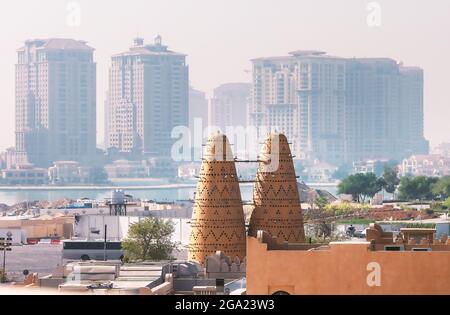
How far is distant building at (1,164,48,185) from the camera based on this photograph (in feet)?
486

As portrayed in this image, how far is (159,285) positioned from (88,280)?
0.92m

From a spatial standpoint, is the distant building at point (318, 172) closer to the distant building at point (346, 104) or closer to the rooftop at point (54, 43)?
the distant building at point (346, 104)

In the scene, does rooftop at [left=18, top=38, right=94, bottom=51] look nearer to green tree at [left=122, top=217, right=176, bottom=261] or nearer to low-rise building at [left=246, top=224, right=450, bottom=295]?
green tree at [left=122, top=217, right=176, bottom=261]

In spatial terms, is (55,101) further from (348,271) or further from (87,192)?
(348,271)

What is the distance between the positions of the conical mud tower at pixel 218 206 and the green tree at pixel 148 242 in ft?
→ 14.1

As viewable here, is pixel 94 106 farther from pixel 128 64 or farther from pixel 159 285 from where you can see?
pixel 159 285

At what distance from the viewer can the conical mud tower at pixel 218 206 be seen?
27.0m

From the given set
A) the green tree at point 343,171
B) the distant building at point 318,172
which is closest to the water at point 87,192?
the distant building at point 318,172

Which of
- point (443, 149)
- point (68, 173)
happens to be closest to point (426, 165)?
point (443, 149)

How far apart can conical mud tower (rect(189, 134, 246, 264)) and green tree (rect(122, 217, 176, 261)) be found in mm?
4287

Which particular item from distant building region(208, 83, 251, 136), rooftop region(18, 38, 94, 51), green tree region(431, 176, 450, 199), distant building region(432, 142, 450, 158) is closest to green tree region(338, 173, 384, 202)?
green tree region(431, 176, 450, 199)
